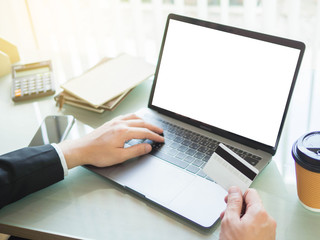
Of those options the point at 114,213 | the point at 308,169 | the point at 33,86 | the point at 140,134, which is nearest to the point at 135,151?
the point at 140,134

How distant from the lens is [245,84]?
3.11 feet

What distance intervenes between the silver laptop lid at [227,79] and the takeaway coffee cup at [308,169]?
0.12 metres

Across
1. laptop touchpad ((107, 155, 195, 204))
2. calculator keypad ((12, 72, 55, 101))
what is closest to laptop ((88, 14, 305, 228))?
laptop touchpad ((107, 155, 195, 204))

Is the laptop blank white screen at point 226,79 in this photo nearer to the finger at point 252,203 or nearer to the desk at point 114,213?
the desk at point 114,213

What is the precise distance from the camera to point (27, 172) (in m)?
0.88

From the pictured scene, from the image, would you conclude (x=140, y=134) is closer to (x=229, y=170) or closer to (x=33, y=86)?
(x=229, y=170)

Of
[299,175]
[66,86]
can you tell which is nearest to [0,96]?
[66,86]

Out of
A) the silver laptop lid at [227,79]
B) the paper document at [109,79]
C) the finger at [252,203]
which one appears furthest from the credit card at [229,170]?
the paper document at [109,79]

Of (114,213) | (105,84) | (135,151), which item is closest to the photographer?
(114,213)

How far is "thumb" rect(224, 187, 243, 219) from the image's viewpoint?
27.9 inches

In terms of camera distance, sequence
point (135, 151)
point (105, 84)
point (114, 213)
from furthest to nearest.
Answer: point (105, 84) → point (135, 151) → point (114, 213)

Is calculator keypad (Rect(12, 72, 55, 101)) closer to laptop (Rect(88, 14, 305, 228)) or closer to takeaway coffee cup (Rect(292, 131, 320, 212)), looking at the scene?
laptop (Rect(88, 14, 305, 228))

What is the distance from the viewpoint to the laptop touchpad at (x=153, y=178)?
847 mm

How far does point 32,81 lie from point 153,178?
679 mm
